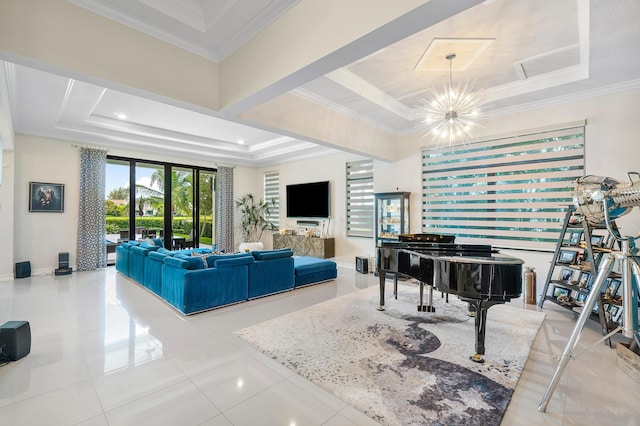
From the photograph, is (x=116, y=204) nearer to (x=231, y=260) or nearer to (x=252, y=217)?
(x=252, y=217)

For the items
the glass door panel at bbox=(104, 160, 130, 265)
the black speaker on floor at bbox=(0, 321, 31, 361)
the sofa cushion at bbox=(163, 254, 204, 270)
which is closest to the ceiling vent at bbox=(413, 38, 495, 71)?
the sofa cushion at bbox=(163, 254, 204, 270)

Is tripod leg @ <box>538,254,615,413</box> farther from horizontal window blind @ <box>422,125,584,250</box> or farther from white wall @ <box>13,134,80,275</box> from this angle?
white wall @ <box>13,134,80,275</box>

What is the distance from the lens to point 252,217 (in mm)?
9148

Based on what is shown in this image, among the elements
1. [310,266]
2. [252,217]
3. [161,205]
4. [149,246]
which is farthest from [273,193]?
[149,246]

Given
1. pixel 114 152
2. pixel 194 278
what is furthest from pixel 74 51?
pixel 114 152

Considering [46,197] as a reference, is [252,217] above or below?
below

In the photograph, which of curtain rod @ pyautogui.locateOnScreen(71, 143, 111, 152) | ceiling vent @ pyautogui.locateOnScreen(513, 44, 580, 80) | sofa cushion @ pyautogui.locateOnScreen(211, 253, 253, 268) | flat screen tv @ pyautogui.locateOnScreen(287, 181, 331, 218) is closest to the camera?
ceiling vent @ pyautogui.locateOnScreen(513, 44, 580, 80)

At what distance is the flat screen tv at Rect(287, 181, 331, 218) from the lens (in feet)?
25.0

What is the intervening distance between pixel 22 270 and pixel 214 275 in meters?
4.88

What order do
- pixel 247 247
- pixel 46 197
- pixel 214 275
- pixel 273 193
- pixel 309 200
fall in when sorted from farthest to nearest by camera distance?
pixel 273 193, pixel 309 200, pixel 247 247, pixel 46 197, pixel 214 275

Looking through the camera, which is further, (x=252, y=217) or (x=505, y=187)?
(x=252, y=217)

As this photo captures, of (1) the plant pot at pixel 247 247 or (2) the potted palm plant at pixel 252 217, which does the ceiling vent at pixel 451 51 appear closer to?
(1) the plant pot at pixel 247 247

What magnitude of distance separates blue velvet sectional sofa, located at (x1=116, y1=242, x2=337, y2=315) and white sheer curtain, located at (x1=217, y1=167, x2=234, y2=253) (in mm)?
3315

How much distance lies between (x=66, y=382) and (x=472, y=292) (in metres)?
3.59
